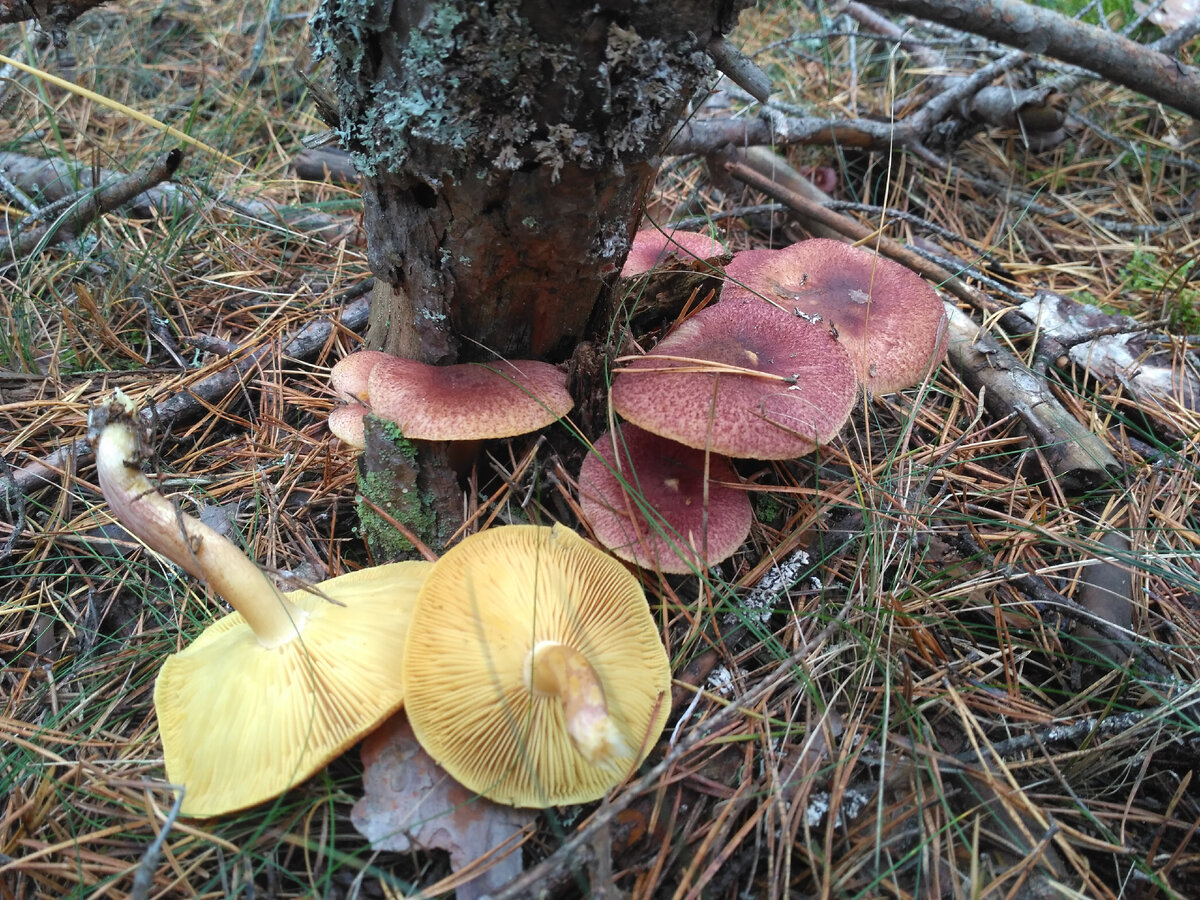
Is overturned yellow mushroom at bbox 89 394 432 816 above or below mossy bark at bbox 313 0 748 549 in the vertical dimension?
below

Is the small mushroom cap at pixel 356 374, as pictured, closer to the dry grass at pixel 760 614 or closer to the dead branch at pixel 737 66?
the dry grass at pixel 760 614

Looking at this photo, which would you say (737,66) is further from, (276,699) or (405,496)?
(276,699)

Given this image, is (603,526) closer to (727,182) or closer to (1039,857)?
(1039,857)

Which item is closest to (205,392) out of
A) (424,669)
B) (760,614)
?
(424,669)

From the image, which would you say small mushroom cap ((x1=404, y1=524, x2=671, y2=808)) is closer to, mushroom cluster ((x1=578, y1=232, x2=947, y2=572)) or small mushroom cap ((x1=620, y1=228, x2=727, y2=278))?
mushroom cluster ((x1=578, y1=232, x2=947, y2=572))

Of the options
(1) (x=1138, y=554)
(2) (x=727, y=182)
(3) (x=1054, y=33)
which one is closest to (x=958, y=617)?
(1) (x=1138, y=554)

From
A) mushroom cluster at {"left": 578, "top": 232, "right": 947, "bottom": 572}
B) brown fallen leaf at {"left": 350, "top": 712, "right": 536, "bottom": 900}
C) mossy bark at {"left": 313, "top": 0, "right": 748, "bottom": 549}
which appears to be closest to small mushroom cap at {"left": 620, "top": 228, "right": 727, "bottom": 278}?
mushroom cluster at {"left": 578, "top": 232, "right": 947, "bottom": 572}

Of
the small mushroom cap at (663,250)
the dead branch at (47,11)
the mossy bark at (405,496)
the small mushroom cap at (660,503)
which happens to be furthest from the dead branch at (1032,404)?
the dead branch at (47,11)
